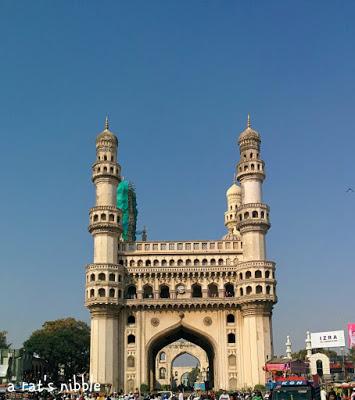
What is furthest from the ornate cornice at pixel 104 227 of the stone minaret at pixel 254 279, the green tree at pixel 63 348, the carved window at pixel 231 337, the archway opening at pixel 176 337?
the green tree at pixel 63 348

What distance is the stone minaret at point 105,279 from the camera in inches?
2405

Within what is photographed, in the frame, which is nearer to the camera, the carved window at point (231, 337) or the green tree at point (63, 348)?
the carved window at point (231, 337)

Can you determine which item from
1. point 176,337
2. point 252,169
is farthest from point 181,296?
point 252,169

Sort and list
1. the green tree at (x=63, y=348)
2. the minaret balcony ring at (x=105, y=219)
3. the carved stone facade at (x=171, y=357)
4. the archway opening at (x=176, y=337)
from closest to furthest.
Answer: the archway opening at (x=176, y=337) → the minaret balcony ring at (x=105, y=219) → the green tree at (x=63, y=348) → the carved stone facade at (x=171, y=357)

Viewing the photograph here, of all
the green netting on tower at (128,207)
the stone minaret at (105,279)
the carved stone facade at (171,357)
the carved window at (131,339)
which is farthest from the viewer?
the carved stone facade at (171,357)

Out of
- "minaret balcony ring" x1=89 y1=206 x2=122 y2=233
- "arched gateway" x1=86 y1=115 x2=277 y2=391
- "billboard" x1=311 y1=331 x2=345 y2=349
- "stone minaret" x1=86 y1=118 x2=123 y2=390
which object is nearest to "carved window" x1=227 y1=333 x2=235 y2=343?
"arched gateway" x1=86 y1=115 x2=277 y2=391

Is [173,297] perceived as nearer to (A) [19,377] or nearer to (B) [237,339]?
(B) [237,339]

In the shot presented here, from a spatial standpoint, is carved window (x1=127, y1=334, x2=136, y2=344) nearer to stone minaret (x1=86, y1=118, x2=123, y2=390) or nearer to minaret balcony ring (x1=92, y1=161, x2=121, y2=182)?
stone minaret (x1=86, y1=118, x2=123, y2=390)

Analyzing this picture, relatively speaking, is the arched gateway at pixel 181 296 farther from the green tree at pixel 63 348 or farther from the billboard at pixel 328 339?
the billboard at pixel 328 339

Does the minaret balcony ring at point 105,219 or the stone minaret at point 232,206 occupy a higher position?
the stone minaret at point 232,206

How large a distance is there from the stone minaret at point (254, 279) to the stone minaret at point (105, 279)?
512 inches

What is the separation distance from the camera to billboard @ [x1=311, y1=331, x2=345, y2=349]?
76.8 meters

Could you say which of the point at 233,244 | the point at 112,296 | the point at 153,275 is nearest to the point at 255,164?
the point at 233,244

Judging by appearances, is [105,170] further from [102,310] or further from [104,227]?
[102,310]
